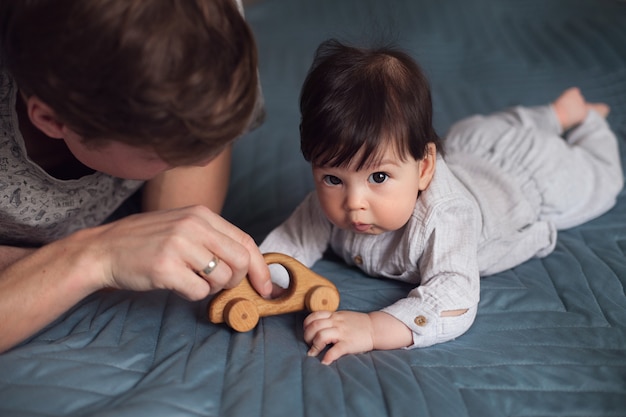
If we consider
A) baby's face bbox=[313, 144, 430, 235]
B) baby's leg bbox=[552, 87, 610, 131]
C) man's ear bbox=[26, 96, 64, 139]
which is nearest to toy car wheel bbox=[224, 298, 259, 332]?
baby's face bbox=[313, 144, 430, 235]

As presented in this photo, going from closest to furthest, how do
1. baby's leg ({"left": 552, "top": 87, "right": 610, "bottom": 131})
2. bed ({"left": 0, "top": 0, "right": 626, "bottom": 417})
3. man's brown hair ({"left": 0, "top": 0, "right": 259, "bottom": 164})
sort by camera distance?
man's brown hair ({"left": 0, "top": 0, "right": 259, "bottom": 164})
bed ({"left": 0, "top": 0, "right": 626, "bottom": 417})
baby's leg ({"left": 552, "top": 87, "right": 610, "bottom": 131})

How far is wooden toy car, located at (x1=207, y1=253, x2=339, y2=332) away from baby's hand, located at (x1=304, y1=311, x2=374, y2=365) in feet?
0.10

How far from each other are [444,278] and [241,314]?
0.95ft

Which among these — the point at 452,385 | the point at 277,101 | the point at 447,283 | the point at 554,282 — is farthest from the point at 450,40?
the point at 452,385

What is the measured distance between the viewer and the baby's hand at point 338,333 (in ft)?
2.97

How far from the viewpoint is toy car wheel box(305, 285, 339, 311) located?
3.14ft

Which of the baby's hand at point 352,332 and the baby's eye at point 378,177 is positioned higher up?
the baby's eye at point 378,177

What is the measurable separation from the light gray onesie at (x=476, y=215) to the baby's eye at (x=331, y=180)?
0.46 feet

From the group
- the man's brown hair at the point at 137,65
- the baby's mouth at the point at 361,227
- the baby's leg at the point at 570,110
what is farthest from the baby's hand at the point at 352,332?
the baby's leg at the point at 570,110

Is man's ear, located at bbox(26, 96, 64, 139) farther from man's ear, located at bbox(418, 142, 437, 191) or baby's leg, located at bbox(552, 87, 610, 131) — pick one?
baby's leg, located at bbox(552, 87, 610, 131)

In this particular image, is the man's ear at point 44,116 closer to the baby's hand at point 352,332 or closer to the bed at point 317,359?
the bed at point 317,359

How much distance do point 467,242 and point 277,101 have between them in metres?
0.84

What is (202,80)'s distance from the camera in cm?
70

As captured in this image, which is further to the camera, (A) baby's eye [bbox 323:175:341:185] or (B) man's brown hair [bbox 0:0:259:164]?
(A) baby's eye [bbox 323:175:341:185]
